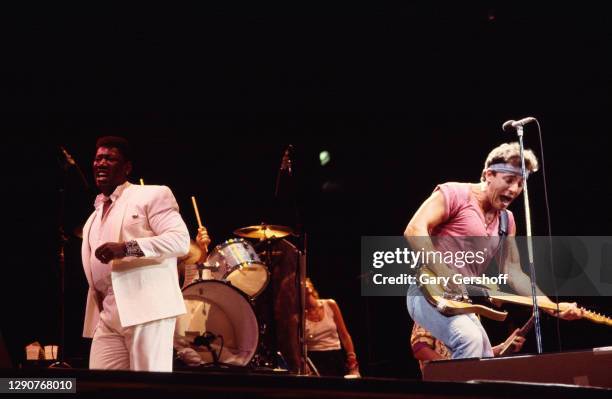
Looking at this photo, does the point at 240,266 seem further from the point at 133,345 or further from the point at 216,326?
the point at 133,345

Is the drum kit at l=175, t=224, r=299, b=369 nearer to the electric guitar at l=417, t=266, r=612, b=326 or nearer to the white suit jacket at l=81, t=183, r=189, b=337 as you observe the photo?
the white suit jacket at l=81, t=183, r=189, b=337

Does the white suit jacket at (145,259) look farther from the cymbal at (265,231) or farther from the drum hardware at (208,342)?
the cymbal at (265,231)

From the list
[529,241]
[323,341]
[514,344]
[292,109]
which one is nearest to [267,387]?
[529,241]

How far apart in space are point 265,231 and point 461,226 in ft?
9.82

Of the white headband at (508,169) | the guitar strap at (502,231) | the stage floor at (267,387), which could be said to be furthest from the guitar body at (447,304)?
the stage floor at (267,387)

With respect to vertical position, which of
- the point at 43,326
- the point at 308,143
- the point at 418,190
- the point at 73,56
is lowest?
the point at 43,326

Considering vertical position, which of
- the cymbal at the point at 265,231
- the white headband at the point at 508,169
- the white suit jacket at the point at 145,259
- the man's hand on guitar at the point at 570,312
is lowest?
the man's hand on guitar at the point at 570,312

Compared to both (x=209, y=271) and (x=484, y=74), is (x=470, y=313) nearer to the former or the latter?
(x=209, y=271)

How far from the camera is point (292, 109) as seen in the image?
8.05 meters

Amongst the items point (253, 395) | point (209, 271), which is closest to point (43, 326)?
point (209, 271)

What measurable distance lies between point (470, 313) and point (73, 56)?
4.98 metres

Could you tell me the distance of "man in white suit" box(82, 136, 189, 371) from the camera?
3.72 m

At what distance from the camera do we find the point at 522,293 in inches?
183

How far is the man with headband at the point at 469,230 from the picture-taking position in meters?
3.99
